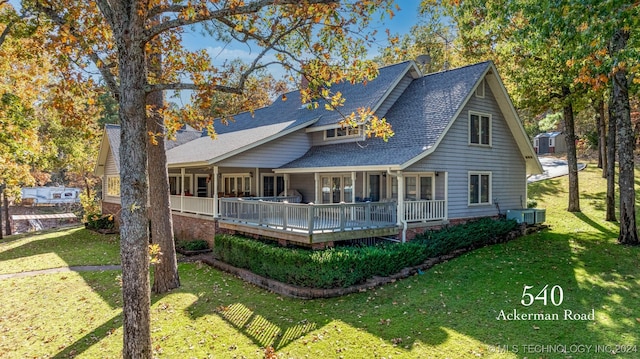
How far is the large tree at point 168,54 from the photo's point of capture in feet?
18.8

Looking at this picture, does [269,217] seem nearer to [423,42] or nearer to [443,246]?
[443,246]

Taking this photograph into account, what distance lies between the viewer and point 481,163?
15648 millimetres

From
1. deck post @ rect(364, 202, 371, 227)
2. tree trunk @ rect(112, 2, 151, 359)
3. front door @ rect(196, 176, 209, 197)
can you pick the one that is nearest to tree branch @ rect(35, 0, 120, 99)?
tree trunk @ rect(112, 2, 151, 359)

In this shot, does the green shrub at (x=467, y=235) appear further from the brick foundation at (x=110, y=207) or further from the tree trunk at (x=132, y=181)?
the brick foundation at (x=110, y=207)

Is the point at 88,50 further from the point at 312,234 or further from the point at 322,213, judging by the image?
the point at 322,213

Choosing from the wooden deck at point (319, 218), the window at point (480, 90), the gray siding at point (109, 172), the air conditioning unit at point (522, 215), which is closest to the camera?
the wooden deck at point (319, 218)

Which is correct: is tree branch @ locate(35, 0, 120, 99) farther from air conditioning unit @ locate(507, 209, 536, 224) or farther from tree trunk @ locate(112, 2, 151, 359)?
air conditioning unit @ locate(507, 209, 536, 224)

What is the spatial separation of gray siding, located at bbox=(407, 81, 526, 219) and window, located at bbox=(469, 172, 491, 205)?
22 cm

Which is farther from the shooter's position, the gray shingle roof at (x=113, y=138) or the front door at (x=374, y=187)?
the gray shingle roof at (x=113, y=138)

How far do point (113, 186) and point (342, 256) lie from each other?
66.6 ft

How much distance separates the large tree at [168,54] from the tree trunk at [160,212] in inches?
68.4

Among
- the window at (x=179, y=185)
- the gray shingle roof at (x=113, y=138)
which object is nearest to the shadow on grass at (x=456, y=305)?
the window at (x=179, y=185)

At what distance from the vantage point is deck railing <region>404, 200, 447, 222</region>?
43.1 feet

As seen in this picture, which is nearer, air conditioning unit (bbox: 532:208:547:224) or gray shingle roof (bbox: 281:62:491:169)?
gray shingle roof (bbox: 281:62:491:169)
